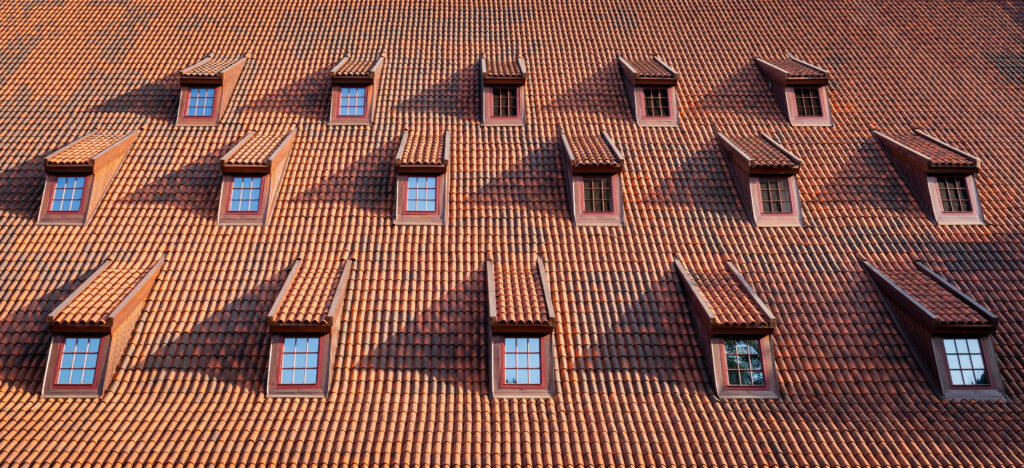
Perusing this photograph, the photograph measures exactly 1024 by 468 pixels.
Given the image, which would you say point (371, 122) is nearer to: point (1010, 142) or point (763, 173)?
point (763, 173)

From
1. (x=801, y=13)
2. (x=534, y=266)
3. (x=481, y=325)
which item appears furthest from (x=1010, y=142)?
(x=481, y=325)

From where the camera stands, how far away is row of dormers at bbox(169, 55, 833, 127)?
1694cm

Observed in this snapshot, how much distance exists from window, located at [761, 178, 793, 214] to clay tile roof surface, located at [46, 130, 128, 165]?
15707 mm

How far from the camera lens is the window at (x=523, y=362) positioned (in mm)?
12031

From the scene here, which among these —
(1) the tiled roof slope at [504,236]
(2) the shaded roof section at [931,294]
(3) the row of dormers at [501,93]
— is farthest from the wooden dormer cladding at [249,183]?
(2) the shaded roof section at [931,294]

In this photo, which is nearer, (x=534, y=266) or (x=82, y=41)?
(x=534, y=266)

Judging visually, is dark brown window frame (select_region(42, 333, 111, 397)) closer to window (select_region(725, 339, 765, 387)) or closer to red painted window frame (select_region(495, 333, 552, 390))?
red painted window frame (select_region(495, 333, 552, 390))

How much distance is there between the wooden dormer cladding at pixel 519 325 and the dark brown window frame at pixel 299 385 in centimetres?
307

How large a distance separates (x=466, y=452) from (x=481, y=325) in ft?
9.03

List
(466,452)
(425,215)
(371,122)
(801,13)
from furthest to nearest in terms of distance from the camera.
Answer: (801,13) < (371,122) < (425,215) < (466,452)

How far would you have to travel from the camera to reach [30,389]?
11797 mm

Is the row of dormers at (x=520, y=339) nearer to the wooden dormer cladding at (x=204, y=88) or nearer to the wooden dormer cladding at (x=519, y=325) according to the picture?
the wooden dormer cladding at (x=519, y=325)

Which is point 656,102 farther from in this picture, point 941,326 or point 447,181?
point 941,326

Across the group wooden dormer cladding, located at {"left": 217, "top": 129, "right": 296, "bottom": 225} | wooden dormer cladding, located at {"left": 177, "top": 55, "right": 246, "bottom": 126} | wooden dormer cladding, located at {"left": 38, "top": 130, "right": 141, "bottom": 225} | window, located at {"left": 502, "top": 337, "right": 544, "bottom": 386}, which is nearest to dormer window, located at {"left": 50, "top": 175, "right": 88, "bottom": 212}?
wooden dormer cladding, located at {"left": 38, "top": 130, "right": 141, "bottom": 225}
